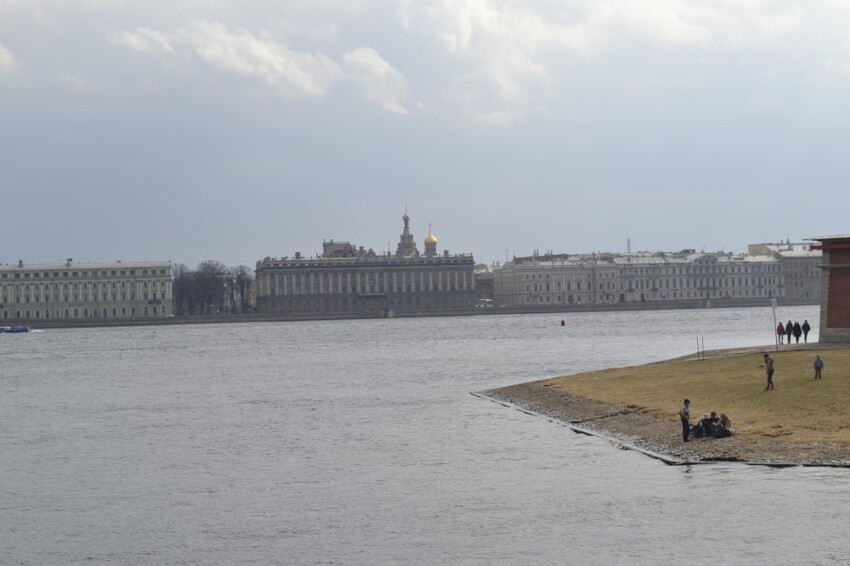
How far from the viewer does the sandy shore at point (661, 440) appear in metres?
31.8

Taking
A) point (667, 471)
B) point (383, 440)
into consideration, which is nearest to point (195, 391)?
point (383, 440)

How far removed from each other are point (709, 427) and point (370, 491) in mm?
7935

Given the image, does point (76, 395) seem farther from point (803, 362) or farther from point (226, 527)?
point (226, 527)

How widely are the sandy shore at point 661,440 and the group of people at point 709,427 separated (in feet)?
0.69

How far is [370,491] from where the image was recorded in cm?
3256

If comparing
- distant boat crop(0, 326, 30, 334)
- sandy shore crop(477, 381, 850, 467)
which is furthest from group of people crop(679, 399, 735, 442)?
distant boat crop(0, 326, 30, 334)

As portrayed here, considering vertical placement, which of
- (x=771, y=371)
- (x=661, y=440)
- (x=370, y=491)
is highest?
(x=771, y=371)

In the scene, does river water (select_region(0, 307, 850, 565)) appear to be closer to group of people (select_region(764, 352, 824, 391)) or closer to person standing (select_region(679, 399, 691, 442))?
person standing (select_region(679, 399, 691, 442))

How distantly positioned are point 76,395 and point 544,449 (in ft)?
105

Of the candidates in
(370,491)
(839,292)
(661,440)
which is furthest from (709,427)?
(839,292)

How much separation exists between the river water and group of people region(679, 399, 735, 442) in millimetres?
1513

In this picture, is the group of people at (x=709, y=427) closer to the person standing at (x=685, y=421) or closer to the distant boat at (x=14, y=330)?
the person standing at (x=685, y=421)

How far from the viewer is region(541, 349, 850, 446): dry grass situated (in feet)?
115

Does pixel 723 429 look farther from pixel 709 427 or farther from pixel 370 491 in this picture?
pixel 370 491
